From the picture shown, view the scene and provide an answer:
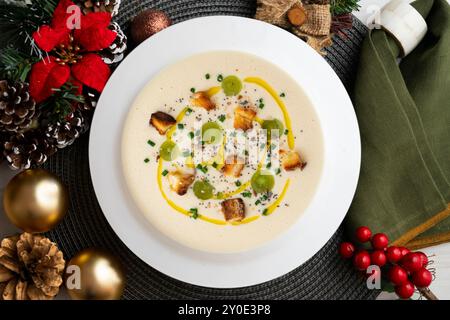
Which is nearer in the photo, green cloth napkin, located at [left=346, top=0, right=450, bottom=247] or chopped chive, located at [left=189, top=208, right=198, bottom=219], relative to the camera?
chopped chive, located at [left=189, top=208, right=198, bottom=219]

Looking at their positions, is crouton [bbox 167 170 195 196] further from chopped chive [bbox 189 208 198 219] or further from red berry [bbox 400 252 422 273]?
red berry [bbox 400 252 422 273]

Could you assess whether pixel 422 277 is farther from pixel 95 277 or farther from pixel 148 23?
pixel 148 23

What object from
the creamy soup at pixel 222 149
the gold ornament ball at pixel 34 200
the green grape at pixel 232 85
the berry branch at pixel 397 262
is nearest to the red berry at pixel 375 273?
the berry branch at pixel 397 262

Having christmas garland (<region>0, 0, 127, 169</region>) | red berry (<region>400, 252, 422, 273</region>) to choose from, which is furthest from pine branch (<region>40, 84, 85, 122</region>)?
red berry (<region>400, 252, 422, 273</region>)

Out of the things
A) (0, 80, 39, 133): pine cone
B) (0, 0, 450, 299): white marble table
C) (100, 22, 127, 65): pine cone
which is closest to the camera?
(0, 80, 39, 133): pine cone

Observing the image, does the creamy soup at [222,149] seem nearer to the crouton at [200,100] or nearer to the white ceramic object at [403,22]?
the crouton at [200,100]

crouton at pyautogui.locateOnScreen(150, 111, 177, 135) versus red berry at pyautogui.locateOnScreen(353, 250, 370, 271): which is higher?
crouton at pyautogui.locateOnScreen(150, 111, 177, 135)

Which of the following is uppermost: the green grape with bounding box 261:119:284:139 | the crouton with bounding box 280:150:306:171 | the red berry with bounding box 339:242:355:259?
the green grape with bounding box 261:119:284:139

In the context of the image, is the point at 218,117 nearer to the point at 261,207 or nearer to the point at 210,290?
the point at 261,207
